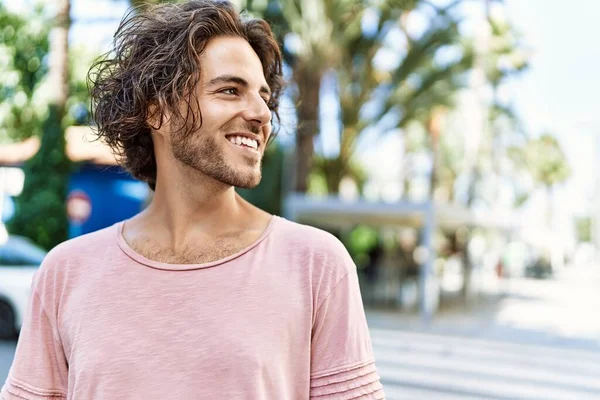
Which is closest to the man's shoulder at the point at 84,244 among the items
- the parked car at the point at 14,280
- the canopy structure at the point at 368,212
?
the parked car at the point at 14,280

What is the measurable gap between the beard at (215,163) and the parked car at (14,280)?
890 cm

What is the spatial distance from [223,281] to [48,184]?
17.3 metres

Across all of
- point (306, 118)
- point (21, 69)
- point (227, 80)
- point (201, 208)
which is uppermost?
point (21, 69)

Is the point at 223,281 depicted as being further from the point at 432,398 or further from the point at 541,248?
the point at 541,248

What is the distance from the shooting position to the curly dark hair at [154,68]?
5.15 ft

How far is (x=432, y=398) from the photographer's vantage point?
25.6 ft

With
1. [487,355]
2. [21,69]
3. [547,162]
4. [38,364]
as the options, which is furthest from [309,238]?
[547,162]

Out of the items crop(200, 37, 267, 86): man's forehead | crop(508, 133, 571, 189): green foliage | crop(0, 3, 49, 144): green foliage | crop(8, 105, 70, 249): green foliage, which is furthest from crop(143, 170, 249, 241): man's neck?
crop(508, 133, 571, 189): green foliage

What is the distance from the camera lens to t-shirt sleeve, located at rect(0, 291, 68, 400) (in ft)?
5.05

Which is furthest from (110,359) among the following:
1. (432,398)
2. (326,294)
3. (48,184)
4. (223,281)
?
(48,184)

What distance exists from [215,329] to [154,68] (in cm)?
59

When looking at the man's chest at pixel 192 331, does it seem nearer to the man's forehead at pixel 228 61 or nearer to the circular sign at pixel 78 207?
the man's forehead at pixel 228 61

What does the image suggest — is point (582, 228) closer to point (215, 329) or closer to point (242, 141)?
point (242, 141)

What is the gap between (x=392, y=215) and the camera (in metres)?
17.5
